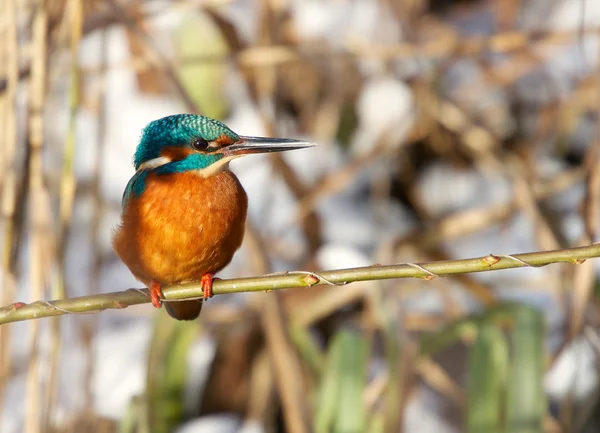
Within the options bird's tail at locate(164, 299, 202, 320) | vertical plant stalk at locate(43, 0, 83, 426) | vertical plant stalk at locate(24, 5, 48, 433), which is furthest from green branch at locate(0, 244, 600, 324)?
vertical plant stalk at locate(24, 5, 48, 433)

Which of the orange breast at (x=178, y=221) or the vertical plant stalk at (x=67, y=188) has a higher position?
the vertical plant stalk at (x=67, y=188)

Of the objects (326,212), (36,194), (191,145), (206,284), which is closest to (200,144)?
(191,145)

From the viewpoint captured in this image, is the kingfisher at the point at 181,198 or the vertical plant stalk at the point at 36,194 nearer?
the kingfisher at the point at 181,198

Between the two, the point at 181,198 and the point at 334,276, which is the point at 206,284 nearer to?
the point at 181,198

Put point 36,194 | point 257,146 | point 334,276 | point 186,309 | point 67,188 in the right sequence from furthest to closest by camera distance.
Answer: point 36,194 < point 67,188 < point 186,309 < point 257,146 < point 334,276

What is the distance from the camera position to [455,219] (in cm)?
281

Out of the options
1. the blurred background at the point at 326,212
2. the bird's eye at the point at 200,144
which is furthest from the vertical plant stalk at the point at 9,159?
the bird's eye at the point at 200,144

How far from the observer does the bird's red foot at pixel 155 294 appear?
2.32ft

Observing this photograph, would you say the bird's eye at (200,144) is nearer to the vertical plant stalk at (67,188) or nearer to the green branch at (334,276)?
the green branch at (334,276)

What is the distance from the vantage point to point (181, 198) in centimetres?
74

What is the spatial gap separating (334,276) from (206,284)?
191 millimetres

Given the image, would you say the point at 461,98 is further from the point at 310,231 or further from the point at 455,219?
the point at 310,231

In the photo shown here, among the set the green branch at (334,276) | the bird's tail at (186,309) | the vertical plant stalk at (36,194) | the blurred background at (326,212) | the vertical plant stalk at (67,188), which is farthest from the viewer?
the blurred background at (326,212)

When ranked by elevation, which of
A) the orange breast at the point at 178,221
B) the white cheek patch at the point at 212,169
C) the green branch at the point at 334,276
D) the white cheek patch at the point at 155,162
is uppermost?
the white cheek patch at the point at 155,162
